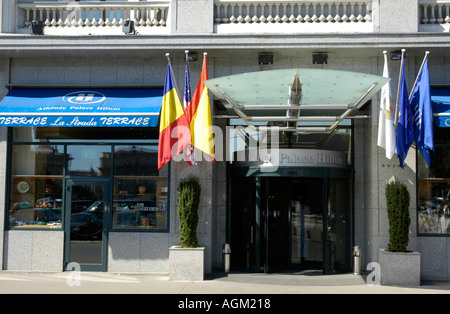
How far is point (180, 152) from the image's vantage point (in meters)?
11.2

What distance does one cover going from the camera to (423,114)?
1057 cm

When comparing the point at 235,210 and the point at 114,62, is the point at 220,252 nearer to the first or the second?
the point at 235,210

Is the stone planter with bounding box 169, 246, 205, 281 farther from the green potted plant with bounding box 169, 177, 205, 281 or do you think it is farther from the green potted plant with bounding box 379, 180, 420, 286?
the green potted plant with bounding box 379, 180, 420, 286

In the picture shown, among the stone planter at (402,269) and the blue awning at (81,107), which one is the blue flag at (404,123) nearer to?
the stone planter at (402,269)

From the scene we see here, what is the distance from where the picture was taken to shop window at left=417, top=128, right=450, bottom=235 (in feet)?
38.8

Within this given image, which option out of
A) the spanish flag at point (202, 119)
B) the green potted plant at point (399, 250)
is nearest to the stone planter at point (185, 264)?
the spanish flag at point (202, 119)

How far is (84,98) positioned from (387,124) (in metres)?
6.96

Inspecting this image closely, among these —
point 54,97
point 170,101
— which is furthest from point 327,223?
point 54,97

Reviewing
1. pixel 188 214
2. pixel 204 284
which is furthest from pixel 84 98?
pixel 204 284

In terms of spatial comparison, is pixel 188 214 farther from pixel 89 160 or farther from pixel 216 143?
pixel 89 160

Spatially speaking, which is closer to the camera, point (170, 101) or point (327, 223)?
point (170, 101)

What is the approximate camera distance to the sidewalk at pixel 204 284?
999 cm

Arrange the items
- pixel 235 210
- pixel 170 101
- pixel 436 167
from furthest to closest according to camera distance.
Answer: pixel 235 210
pixel 436 167
pixel 170 101

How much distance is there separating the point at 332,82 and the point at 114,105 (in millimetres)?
5138
